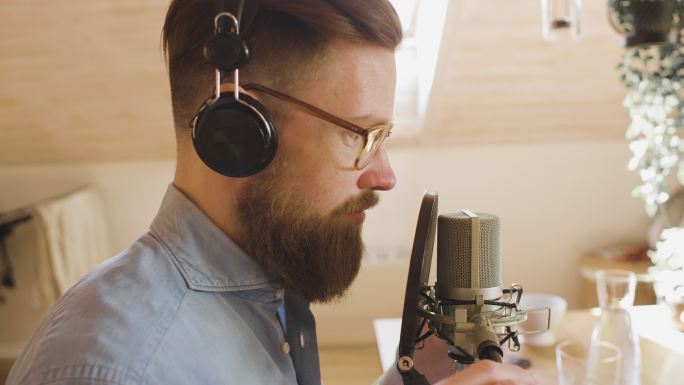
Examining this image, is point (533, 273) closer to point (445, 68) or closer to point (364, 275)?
point (364, 275)

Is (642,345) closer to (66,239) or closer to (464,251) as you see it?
(464,251)

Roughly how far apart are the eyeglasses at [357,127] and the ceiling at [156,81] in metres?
1.69

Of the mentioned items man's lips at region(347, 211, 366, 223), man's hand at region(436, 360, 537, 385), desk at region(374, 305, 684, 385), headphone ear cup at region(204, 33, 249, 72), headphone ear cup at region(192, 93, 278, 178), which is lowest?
desk at region(374, 305, 684, 385)

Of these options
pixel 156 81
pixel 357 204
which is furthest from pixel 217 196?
pixel 156 81

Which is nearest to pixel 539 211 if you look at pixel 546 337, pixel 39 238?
pixel 546 337

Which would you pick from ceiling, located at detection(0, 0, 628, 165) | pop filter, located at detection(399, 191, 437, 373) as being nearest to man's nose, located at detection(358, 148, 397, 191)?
pop filter, located at detection(399, 191, 437, 373)

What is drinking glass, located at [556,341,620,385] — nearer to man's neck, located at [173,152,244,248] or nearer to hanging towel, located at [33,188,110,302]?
man's neck, located at [173,152,244,248]

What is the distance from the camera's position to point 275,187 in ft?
2.81

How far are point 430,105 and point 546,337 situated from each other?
161 centimetres

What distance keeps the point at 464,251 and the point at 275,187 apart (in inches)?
11.0

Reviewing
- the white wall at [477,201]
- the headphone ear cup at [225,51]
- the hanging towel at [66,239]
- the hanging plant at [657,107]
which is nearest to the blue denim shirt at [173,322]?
the headphone ear cup at [225,51]

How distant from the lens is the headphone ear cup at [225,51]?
75 centimetres

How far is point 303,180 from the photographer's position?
0.86 m

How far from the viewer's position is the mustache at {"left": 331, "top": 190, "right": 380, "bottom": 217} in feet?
2.89
